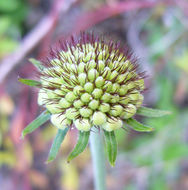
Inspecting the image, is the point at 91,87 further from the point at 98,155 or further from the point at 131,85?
the point at 98,155

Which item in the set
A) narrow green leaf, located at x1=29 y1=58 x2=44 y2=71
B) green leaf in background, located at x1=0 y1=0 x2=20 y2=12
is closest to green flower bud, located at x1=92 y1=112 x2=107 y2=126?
narrow green leaf, located at x1=29 y1=58 x2=44 y2=71

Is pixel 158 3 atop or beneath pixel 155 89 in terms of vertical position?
atop

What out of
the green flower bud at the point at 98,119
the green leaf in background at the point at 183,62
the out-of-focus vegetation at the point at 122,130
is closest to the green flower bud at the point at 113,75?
the green flower bud at the point at 98,119

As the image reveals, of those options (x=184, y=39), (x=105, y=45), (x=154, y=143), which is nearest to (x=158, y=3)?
(x=184, y=39)

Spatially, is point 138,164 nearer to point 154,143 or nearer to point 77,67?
point 154,143

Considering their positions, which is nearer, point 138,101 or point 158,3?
point 138,101

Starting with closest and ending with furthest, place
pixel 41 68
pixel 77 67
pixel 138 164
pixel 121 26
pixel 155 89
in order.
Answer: pixel 77 67 → pixel 41 68 → pixel 138 164 → pixel 155 89 → pixel 121 26

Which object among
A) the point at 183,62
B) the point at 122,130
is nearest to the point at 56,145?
the point at 122,130
